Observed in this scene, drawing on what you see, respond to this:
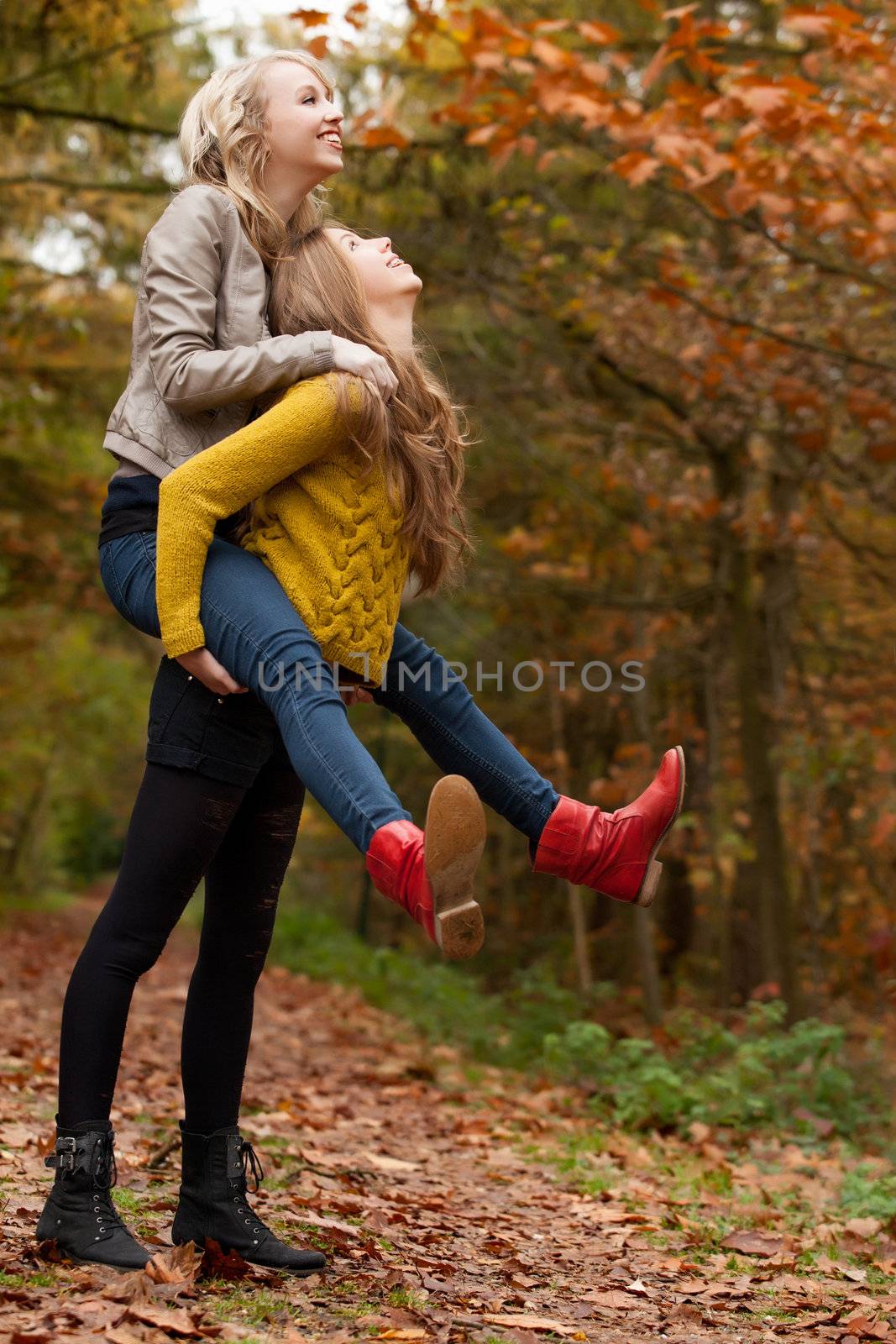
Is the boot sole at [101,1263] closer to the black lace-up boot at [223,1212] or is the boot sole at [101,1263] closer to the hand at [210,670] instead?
the black lace-up boot at [223,1212]

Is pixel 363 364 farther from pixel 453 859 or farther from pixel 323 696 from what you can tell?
pixel 453 859

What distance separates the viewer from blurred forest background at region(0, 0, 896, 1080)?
592cm

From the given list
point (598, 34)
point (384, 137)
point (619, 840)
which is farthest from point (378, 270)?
point (384, 137)

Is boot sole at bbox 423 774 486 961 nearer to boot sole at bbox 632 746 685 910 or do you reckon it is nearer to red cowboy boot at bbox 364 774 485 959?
red cowboy boot at bbox 364 774 485 959

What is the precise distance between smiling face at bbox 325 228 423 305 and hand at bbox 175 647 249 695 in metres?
0.92

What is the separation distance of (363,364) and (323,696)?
0.69m

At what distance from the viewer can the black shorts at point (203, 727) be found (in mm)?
2562

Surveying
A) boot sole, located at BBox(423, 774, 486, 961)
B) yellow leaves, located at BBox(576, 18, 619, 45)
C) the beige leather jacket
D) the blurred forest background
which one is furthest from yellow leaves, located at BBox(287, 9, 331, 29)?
boot sole, located at BBox(423, 774, 486, 961)

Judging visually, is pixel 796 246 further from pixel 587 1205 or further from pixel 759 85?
pixel 587 1205

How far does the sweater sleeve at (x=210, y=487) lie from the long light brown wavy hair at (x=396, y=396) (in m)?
0.17

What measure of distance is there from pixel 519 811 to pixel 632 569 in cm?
962

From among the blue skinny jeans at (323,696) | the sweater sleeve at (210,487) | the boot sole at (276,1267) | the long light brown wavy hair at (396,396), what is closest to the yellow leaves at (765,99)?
the long light brown wavy hair at (396,396)

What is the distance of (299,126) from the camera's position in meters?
2.74

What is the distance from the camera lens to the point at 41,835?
89.6 ft
